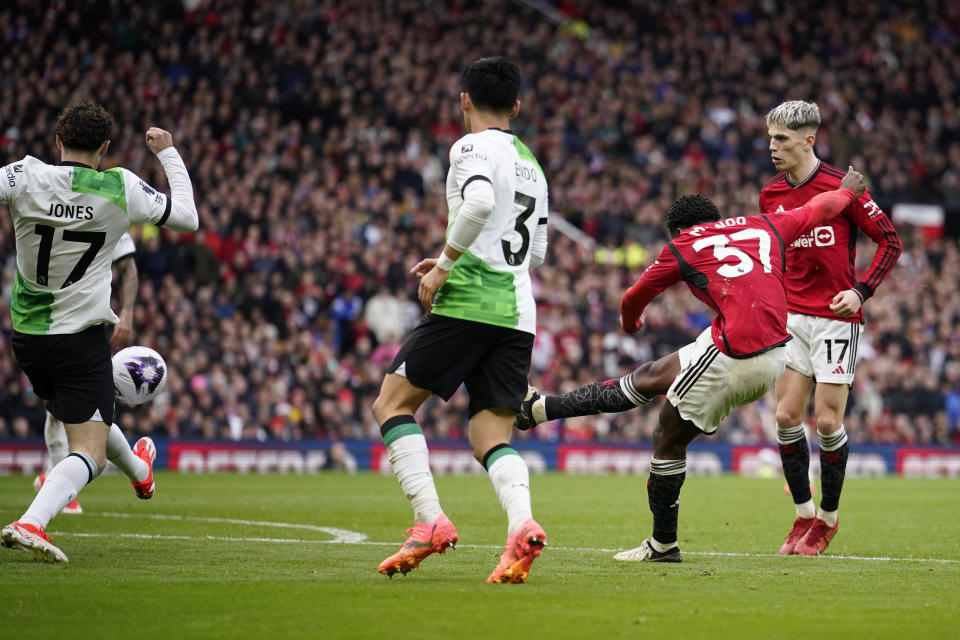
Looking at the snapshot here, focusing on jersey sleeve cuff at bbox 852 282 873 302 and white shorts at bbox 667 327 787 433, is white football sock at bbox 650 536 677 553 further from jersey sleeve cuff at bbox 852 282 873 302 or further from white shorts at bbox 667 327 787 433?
jersey sleeve cuff at bbox 852 282 873 302

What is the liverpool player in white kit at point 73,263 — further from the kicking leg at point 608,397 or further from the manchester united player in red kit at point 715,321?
the manchester united player in red kit at point 715,321

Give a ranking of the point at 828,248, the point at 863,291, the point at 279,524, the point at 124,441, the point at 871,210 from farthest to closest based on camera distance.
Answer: the point at 279,524 → the point at 828,248 → the point at 871,210 → the point at 863,291 → the point at 124,441

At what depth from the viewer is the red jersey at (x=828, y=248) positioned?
28.9 feet

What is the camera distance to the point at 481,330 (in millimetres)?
6375

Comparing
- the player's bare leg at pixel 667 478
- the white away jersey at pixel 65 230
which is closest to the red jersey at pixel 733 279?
the player's bare leg at pixel 667 478

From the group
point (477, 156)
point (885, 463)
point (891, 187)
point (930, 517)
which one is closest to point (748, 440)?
point (885, 463)

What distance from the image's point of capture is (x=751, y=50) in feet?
112

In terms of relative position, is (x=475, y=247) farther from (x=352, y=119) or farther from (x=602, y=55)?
(x=602, y=55)

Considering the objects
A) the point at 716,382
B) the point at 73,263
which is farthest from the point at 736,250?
the point at 73,263

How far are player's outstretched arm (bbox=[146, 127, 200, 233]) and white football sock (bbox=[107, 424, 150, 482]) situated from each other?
5.19 feet

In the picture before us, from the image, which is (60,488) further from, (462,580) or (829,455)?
(829,455)

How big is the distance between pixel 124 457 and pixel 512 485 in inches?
139

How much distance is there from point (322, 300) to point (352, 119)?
16.4 ft

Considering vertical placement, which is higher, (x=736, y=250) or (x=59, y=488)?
(x=736, y=250)
